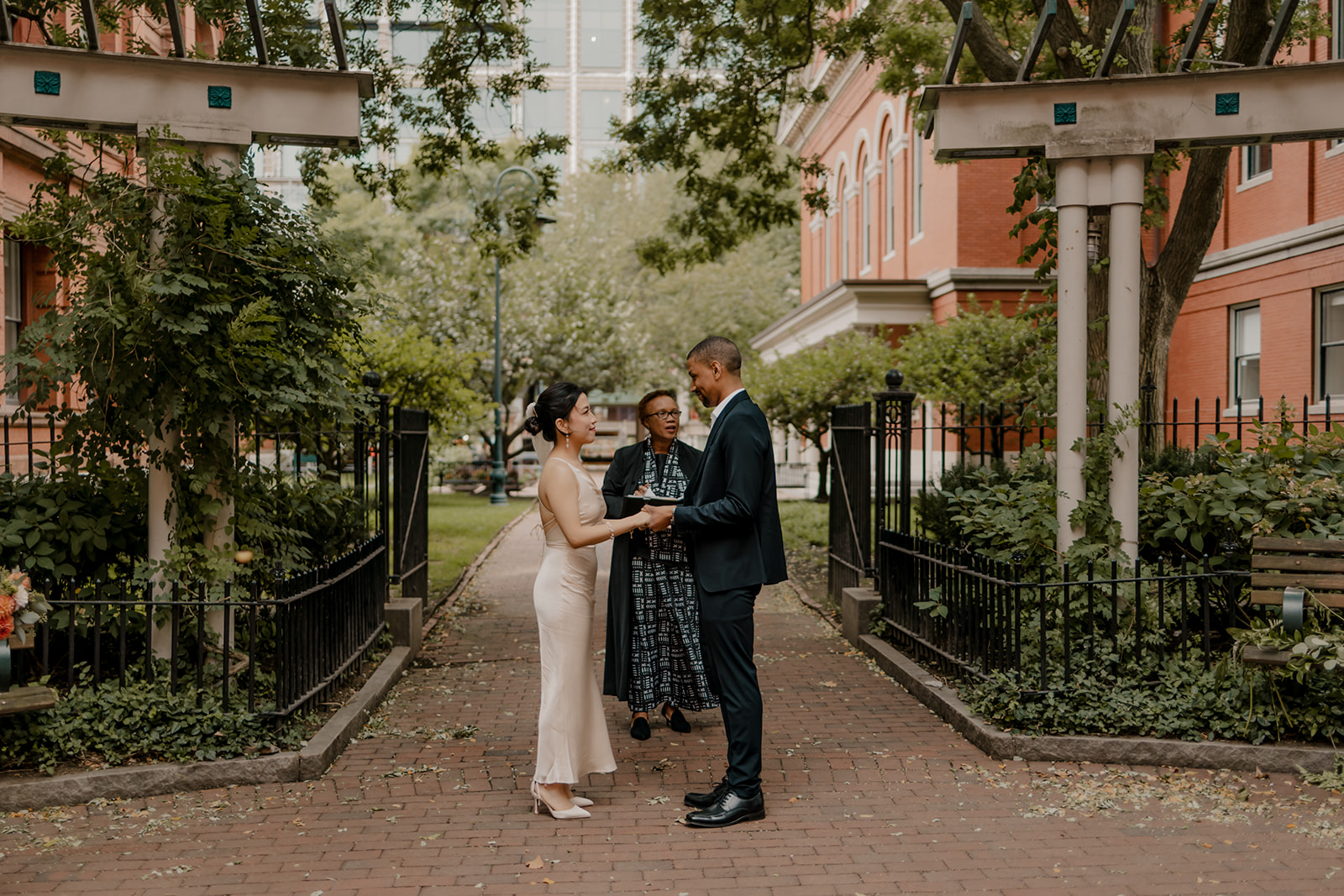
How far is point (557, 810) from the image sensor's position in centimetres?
502

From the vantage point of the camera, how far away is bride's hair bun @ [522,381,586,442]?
5113 millimetres

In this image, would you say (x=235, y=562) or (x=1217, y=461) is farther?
(x=1217, y=461)

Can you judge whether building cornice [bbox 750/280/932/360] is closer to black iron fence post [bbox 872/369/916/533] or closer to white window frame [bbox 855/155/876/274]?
white window frame [bbox 855/155/876/274]

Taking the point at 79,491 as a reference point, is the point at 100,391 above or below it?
above

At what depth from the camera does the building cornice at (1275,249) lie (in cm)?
1762

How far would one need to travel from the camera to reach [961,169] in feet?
80.6

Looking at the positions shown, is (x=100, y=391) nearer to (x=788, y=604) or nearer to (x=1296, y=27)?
(x=788, y=604)

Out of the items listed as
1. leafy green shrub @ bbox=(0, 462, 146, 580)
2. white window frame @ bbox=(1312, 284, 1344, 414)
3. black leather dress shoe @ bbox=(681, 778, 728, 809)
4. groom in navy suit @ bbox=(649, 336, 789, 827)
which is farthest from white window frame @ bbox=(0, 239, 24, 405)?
white window frame @ bbox=(1312, 284, 1344, 414)

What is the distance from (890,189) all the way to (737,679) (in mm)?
27192

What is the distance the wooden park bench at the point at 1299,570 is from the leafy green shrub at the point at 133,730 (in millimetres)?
4971

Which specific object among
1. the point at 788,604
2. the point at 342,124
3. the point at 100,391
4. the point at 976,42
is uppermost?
the point at 976,42

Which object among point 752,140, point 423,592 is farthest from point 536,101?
point 423,592

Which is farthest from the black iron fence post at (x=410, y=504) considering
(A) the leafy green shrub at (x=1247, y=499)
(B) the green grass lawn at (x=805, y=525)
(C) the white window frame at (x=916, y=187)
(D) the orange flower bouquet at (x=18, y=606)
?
(C) the white window frame at (x=916, y=187)

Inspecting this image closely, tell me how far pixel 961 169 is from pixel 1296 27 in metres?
13.9
